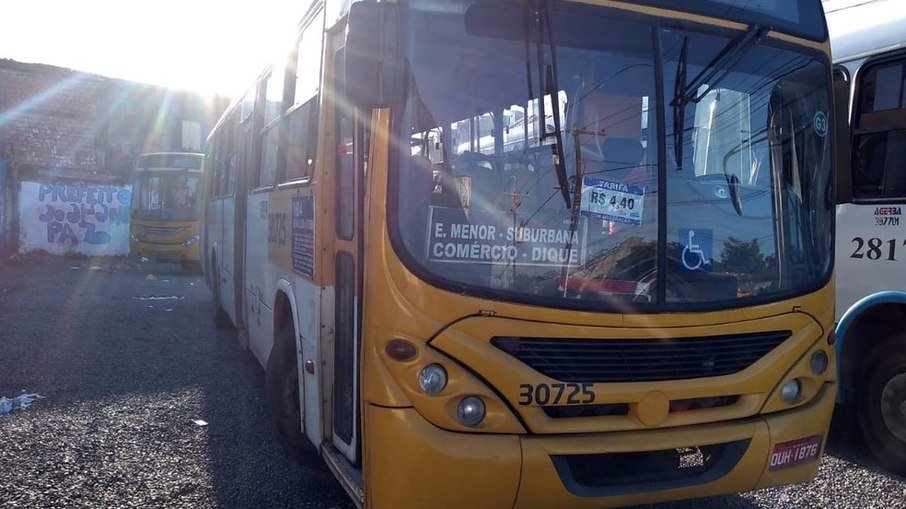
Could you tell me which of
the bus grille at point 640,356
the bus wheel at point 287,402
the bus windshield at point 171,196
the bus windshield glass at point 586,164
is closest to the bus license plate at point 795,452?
the bus grille at point 640,356

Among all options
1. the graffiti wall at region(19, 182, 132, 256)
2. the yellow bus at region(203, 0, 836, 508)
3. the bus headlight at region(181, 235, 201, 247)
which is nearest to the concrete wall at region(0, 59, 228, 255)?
the graffiti wall at region(19, 182, 132, 256)

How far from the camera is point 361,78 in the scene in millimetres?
3307

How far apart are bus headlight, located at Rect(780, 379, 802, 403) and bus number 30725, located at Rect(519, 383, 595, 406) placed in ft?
3.62

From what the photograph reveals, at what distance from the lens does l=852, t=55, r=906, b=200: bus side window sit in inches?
208

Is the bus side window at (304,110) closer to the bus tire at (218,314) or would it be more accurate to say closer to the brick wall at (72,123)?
the bus tire at (218,314)

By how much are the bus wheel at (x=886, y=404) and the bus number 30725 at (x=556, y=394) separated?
2932 millimetres

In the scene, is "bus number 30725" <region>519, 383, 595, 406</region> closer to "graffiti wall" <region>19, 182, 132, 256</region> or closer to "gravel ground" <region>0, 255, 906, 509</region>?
"gravel ground" <region>0, 255, 906, 509</region>

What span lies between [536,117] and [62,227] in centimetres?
2318

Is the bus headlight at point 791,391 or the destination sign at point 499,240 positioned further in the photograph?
the bus headlight at point 791,391

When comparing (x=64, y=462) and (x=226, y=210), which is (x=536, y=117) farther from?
(x=226, y=210)

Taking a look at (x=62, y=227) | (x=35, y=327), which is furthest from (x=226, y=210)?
(x=62, y=227)

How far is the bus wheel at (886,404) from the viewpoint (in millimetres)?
5180

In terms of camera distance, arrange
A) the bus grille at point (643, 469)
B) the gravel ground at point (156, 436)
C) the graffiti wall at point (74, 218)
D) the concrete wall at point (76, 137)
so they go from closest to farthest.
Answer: the bus grille at point (643, 469) → the gravel ground at point (156, 436) → the graffiti wall at point (74, 218) → the concrete wall at point (76, 137)

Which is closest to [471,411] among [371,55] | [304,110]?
[371,55]
